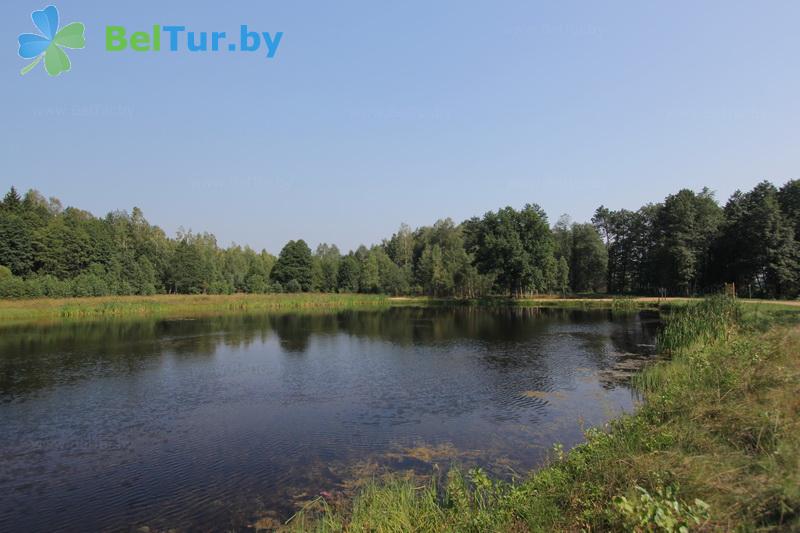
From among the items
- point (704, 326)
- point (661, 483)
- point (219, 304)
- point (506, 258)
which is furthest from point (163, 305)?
point (661, 483)

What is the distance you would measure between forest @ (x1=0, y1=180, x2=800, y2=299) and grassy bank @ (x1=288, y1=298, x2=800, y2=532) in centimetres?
5667

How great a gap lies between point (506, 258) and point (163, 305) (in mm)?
47533

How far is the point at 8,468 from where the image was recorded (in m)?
12.1

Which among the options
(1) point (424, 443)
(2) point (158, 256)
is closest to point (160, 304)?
(2) point (158, 256)

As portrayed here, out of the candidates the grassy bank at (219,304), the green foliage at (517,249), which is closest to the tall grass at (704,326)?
the grassy bank at (219,304)

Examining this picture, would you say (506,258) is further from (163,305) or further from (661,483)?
(661,483)

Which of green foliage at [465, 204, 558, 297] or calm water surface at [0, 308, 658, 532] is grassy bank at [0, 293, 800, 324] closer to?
green foliage at [465, 204, 558, 297]

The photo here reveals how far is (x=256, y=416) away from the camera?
16.7 metres

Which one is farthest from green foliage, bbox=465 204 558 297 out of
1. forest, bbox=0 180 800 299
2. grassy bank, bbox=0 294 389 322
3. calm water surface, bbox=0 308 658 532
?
calm water surface, bbox=0 308 658 532

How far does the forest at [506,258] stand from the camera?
194ft

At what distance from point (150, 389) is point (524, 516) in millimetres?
18375

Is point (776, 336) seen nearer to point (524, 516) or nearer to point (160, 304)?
point (524, 516)

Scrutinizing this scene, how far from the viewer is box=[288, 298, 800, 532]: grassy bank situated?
18.1 feet

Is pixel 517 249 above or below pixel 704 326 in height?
above
